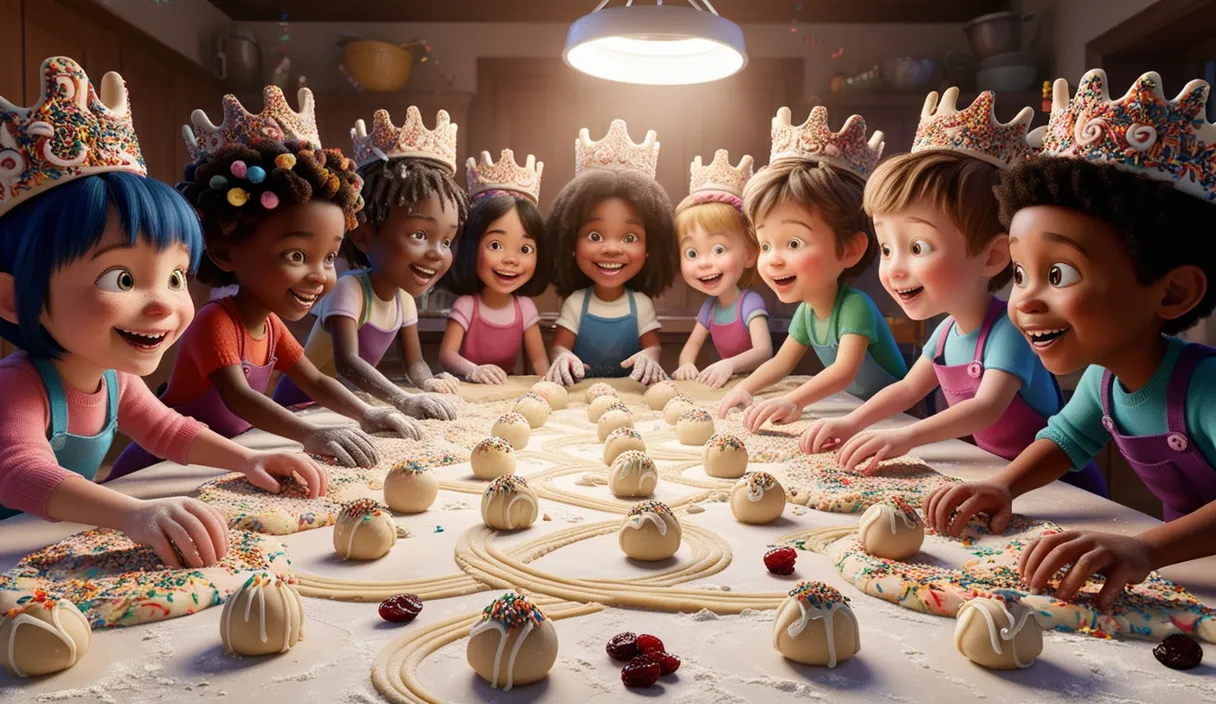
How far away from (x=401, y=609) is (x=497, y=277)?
1.86 m

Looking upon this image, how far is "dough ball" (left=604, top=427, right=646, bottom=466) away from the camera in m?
1.67

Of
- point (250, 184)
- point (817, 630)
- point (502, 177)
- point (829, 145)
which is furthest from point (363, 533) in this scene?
point (502, 177)

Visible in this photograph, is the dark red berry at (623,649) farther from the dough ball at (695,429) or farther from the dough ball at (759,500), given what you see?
the dough ball at (695,429)

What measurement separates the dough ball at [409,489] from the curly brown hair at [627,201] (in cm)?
149

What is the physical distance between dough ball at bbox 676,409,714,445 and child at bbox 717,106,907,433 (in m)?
0.25

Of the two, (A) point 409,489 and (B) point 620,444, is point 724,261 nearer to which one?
(B) point 620,444

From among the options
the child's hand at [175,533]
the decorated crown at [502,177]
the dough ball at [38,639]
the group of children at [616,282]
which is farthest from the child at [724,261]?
the dough ball at [38,639]

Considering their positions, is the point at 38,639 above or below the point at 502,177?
below

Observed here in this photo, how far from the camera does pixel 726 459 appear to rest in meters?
1.56

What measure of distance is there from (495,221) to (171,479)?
1390 mm

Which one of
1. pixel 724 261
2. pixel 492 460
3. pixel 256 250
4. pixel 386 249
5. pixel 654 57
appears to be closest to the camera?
pixel 492 460

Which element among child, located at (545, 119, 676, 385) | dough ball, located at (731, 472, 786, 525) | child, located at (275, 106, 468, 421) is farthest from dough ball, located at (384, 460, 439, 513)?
child, located at (545, 119, 676, 385)

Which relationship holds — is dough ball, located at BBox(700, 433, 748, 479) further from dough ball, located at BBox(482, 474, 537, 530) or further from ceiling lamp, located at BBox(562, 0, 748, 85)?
ceiling lamp, located at BBox(562, 0, 748, 85)

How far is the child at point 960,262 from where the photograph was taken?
1531mm
